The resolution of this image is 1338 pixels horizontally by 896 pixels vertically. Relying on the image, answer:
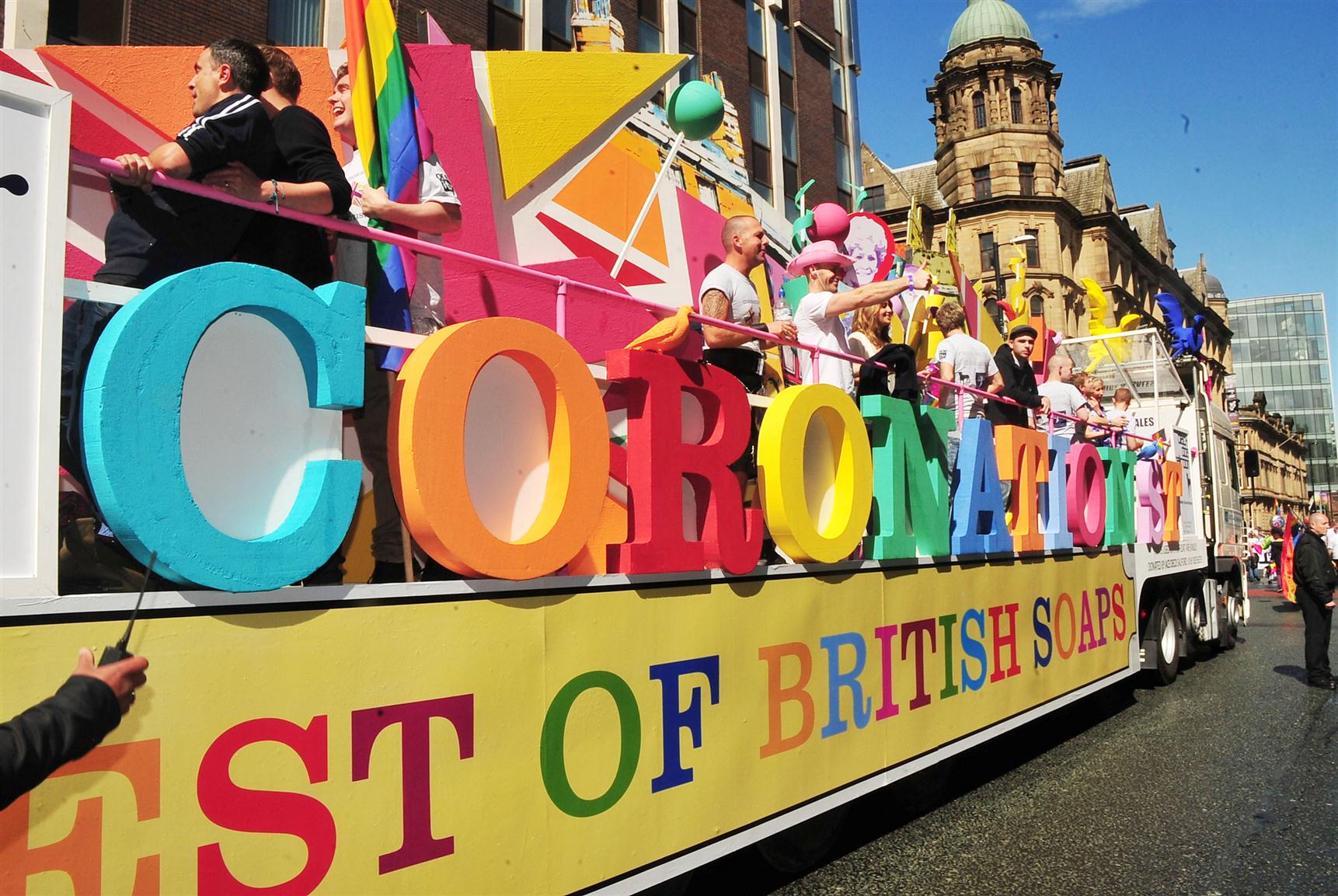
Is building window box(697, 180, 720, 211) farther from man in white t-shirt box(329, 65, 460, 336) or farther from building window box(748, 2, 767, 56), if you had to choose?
building window box(748, 2, 767, 56)

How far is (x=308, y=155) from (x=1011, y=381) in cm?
533

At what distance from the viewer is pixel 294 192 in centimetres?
297

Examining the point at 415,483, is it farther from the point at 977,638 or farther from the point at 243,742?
the point at 977,638

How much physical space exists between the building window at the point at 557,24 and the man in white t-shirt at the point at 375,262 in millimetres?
10272

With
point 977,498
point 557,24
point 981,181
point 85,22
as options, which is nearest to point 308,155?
point 977,498

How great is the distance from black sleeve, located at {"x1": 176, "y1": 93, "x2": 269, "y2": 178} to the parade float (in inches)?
14.9

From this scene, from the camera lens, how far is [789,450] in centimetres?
440

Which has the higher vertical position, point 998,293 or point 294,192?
point 998,293

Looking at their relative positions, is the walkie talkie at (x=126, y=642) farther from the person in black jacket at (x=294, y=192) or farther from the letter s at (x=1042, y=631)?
the letter s at (x=1042, y=631)

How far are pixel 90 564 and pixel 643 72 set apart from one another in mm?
4380

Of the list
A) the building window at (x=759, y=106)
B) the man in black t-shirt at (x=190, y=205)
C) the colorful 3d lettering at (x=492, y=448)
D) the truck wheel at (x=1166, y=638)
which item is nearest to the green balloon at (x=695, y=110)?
the colorful 3d lettering at (x=492, y=448)

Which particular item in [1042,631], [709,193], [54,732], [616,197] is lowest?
[1042,631]

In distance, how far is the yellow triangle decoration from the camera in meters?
5.44

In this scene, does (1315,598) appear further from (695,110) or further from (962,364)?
(695,110)
